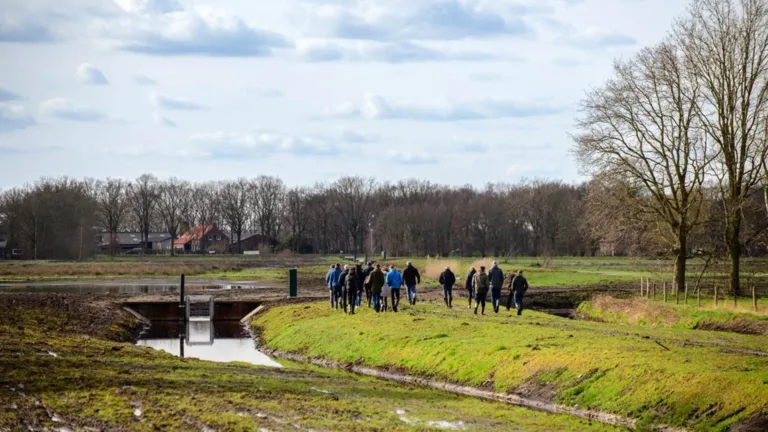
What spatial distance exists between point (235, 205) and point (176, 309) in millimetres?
131903

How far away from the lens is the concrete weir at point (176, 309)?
203ft

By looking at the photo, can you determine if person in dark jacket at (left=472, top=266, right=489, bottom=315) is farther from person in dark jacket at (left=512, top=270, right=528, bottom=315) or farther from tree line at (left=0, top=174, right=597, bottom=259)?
tree line at (left=0, top=174, right=597, bottom=259)

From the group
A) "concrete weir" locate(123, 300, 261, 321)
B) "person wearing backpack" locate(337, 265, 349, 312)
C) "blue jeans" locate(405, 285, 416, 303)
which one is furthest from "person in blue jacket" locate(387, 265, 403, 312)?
"concrete weir" locate(123, 300, 261, 321)

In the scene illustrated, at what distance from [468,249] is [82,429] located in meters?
145

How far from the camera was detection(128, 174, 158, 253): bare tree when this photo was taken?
600ft

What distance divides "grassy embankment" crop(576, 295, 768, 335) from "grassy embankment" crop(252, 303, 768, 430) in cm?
425

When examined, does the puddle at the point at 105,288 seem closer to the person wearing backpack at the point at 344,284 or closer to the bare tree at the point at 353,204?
the person wearing backpack at the point at 344,284

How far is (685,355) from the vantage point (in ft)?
92.6

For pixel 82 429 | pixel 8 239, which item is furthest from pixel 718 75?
pixel 8 239

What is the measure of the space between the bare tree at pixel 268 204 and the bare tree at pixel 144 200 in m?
17.7

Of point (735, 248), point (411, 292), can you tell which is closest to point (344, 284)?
point (411, 292)

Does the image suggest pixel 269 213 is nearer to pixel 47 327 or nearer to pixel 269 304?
pixel 269 304

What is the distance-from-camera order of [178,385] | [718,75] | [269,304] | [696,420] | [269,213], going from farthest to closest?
1. [269,213]
2. [269,304]
3. [718,75]
4. [178,385]
5. [696,420]


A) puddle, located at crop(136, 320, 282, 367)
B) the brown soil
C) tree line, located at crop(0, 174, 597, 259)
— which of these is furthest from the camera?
tree line, located at crop(0, 174, 597, 259)
